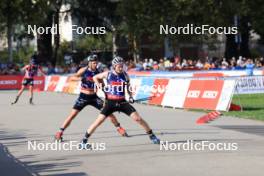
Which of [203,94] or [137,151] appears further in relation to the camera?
[203,94]

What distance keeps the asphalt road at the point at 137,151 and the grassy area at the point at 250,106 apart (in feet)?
3.32

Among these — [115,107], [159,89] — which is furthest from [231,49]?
[115,107]

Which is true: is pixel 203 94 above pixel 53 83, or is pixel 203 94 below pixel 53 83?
above

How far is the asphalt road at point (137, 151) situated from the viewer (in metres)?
10.3

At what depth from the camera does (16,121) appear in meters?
19.3

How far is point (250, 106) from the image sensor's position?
23.7m

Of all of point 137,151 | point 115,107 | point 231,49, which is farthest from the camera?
point 231,49

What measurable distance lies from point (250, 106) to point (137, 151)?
1195 centimetres

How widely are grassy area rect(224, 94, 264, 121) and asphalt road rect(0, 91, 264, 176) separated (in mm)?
1012

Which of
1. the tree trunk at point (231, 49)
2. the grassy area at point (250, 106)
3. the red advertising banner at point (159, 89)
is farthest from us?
the tree trunk at point (231, 49)

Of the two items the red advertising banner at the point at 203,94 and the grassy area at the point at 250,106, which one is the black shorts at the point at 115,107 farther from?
the red advertising banner at the point at 203,94

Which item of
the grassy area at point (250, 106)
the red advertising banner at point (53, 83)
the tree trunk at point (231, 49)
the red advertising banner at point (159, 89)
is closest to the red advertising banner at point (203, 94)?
the grassy area at point (250, 106)

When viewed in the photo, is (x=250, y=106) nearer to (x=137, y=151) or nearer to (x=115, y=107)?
(x=115, y=107)

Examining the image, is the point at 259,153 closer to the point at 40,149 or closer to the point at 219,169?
the point at 219,169
